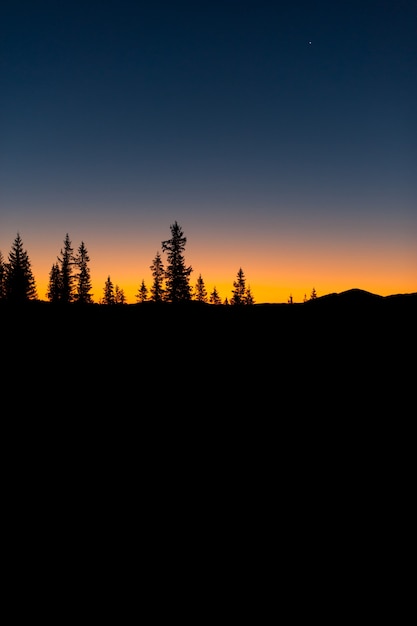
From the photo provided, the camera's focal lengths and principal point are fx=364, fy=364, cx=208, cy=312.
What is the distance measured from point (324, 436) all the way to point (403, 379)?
4.53 m

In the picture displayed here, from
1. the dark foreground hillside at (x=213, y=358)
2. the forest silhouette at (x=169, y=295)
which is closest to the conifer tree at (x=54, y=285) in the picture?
the forest silhouette at (x=169, y=295)

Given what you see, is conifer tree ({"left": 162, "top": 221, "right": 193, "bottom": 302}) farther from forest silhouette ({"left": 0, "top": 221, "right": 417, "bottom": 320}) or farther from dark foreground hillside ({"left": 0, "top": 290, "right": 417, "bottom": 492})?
dark foreground hillside ({"left": 0, "top": 290, "right": 417, "bottom": 492})

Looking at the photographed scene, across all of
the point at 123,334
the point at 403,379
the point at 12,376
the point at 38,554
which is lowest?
the point at 38,554

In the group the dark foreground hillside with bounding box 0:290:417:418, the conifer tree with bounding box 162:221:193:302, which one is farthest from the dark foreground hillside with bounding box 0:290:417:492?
the conifer tree with bounding box 162:221:193:302

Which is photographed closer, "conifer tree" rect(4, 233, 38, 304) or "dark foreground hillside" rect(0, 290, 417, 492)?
"dark foreground hillside" rect(0, 290, 417, 492)

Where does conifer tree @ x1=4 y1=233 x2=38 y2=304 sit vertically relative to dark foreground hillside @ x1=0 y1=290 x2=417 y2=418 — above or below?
above

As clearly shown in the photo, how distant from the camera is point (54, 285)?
228ft

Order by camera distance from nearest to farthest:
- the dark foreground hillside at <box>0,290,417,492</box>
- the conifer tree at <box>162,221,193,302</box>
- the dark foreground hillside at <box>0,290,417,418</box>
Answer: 1. the dark foreground hillside at <box>0,290,417,492</box>
2. the dark foreground hillside at <box>0,290,417,418</box>
3. the conifer tree at <box>162,221,193,302</box>

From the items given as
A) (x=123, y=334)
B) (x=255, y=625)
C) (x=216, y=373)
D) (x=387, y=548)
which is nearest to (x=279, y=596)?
(x=255, y=625)

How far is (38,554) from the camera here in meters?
6.29

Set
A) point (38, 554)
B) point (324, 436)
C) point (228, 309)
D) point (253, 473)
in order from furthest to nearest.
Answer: point (228, 309)
point (324, 436)
point (253, 473)
point (38, 554)

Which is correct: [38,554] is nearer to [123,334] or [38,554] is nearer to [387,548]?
[387,548]

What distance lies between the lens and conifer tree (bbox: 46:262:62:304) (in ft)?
207

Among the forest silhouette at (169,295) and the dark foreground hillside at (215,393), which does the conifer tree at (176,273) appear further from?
the dark foreground hillside at (215,393)
